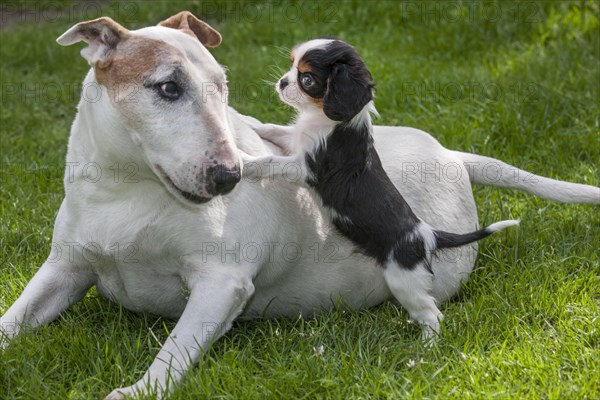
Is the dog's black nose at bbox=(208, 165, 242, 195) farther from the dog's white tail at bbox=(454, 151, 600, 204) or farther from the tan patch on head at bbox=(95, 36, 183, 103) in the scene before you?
the dog's white tail at bbox=(454, 151, 600, 204)

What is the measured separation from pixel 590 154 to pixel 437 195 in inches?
79.8

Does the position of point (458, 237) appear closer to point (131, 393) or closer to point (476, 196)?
point (476, 196)

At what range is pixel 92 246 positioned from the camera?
3863 mm

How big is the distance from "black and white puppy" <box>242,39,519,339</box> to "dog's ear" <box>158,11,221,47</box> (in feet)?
1.42

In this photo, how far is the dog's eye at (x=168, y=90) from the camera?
3.47m

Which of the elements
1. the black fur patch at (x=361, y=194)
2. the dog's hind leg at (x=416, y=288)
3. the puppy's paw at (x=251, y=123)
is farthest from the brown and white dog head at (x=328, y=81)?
the dog's hind leg at (x=416, y=288)

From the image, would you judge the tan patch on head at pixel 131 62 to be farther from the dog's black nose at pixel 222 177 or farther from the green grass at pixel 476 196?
the green grass at pixel 476 196

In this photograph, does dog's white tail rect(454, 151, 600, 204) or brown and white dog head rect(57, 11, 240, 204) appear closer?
brown and white dog head rect(57, 11, 240, 204)

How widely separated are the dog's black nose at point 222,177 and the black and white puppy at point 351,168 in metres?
0.45

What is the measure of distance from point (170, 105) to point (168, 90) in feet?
0.20

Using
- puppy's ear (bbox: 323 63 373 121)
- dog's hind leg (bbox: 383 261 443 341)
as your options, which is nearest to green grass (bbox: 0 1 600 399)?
dog's hind leg (bbox: 383 261 443 341)

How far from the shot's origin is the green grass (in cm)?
358

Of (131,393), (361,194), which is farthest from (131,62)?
(131,393)

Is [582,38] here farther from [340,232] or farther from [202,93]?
[202,93]
